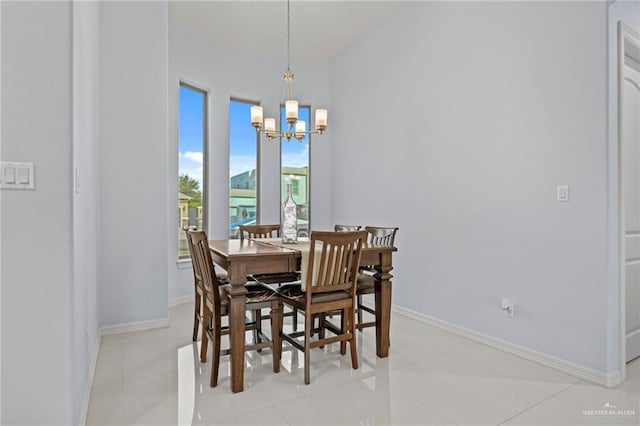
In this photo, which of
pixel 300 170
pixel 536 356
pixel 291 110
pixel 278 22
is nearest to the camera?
pixel 536 356

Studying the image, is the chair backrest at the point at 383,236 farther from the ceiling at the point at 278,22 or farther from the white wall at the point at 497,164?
the ceiling at the point at 278,22

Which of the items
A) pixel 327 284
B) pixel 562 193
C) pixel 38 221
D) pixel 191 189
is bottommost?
pixel 327 284

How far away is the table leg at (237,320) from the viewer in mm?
2225

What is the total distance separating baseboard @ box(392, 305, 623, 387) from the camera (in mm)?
2340

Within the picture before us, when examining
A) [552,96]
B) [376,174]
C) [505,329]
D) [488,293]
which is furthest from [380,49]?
[505,329]

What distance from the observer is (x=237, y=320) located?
2293 millimetres

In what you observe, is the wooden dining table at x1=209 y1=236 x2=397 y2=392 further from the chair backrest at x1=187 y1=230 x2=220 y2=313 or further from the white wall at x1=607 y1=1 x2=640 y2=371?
the white wall at x1=607 y1=1 x2=640 y2=371

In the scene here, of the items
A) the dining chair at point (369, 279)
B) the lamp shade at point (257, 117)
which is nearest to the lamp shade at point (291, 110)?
the lamp shade at point (257, 117)

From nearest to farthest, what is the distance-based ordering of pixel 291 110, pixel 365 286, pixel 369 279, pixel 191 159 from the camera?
pixel 365 286, pixel 369 279, pixel 291 110, pixel 191 159

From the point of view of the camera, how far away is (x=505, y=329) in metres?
2.92

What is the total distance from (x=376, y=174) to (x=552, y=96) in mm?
2131

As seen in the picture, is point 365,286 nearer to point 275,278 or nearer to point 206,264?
point 275,278

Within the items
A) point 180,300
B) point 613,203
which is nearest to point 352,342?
point 613,203

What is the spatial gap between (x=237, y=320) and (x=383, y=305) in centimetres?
113
